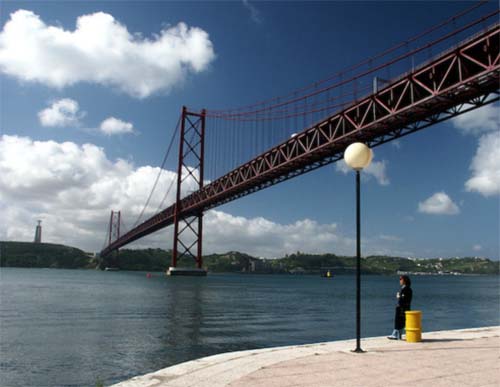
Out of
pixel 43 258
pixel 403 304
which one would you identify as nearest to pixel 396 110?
pixel 403 304

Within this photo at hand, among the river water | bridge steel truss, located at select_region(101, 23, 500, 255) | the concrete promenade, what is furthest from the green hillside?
the concrete promenade

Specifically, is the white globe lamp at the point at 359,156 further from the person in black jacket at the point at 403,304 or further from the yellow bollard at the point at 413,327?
the yellow bollard at the point at 413,327

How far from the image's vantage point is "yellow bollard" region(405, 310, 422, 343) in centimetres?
837

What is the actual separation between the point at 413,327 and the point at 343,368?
297 centimetres

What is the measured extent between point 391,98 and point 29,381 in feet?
84.1

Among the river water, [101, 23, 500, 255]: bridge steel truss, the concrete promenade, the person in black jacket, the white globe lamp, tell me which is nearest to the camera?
the concrete promenade

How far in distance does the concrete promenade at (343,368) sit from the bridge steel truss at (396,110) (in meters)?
17.8

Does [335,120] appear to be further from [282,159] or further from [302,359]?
[302,359]

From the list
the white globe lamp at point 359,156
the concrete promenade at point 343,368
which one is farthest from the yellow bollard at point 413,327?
the white globe lamp at point 359,156

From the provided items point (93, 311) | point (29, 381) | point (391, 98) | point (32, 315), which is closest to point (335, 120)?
point (391, 98)

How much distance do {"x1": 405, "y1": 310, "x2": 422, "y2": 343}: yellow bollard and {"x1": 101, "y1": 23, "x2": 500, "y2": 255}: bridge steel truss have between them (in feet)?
54.5

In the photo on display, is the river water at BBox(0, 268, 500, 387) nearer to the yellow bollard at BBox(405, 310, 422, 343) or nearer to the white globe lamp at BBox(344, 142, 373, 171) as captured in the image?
the yellow bollard at BBox(405, 310, 422, 343)

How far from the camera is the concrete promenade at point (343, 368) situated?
5.36m

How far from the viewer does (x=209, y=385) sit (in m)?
5.22
